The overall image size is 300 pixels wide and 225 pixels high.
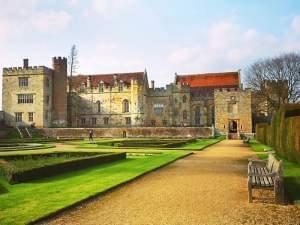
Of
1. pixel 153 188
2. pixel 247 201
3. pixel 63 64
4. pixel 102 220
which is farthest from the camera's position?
pixel 63 64

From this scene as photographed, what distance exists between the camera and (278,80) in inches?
1772

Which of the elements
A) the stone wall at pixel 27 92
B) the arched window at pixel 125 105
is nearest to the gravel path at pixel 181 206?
the stone wall at pixel 27 92

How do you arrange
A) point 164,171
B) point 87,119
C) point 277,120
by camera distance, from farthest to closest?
point 87,119
point 277,120
point 164,171

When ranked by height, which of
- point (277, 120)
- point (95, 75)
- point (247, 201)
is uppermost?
point (95, 75)

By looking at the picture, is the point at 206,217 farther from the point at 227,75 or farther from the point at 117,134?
the point at 227,75

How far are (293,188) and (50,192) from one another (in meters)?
6.00

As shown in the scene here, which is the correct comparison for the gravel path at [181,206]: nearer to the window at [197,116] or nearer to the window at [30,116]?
the window at [30,116]

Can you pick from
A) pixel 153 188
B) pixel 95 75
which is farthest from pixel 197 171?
pixel 95 75

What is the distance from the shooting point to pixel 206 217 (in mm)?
6695

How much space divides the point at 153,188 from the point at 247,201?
2560 millimetres

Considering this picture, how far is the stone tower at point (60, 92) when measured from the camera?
54.3 meters

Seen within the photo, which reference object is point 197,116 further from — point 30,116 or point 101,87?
point 30,116

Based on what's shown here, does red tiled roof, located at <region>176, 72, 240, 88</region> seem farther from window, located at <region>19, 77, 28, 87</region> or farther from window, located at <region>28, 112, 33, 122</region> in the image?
window, located at <region>28, 112, 33, 122</region>

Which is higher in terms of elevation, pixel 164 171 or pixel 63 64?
pixel 63 64
